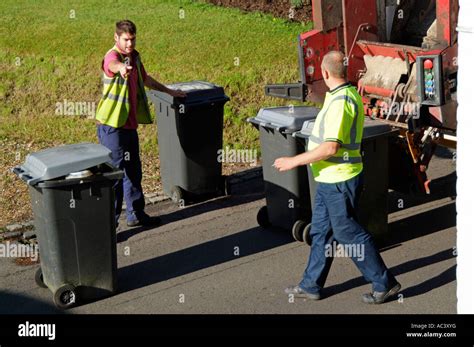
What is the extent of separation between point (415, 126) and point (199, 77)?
3960 millimetres

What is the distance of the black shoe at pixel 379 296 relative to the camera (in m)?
6.78

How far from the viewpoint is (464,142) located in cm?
531


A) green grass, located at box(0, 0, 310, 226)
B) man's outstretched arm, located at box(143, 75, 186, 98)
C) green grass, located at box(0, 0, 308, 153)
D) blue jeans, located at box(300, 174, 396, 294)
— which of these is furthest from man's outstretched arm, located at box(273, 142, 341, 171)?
green grass, located at box(0, 0, 308, 153)

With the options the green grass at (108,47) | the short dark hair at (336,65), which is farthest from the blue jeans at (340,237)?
the green grass at (108,47)

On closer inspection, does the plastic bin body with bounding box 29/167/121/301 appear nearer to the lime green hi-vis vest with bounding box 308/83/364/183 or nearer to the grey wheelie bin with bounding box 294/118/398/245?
the lime green hi-vis vest with bounding box 308/83/364/183

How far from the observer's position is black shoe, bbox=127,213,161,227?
8461 mm

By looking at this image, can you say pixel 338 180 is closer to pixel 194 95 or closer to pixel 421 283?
pixel 421 283

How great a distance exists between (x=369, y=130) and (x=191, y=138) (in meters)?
1.91

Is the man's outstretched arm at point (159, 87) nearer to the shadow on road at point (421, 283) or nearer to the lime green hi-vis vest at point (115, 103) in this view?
the lime green hi-vis vest at point (115, 103)

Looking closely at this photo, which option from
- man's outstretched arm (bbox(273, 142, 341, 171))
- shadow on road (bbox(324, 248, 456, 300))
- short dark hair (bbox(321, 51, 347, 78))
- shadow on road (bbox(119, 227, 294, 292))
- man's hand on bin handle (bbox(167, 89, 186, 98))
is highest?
short dark hair (bbox(321, 51, 347, 78))

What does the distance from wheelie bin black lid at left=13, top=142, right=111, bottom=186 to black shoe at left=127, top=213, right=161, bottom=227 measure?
4.94 ft
